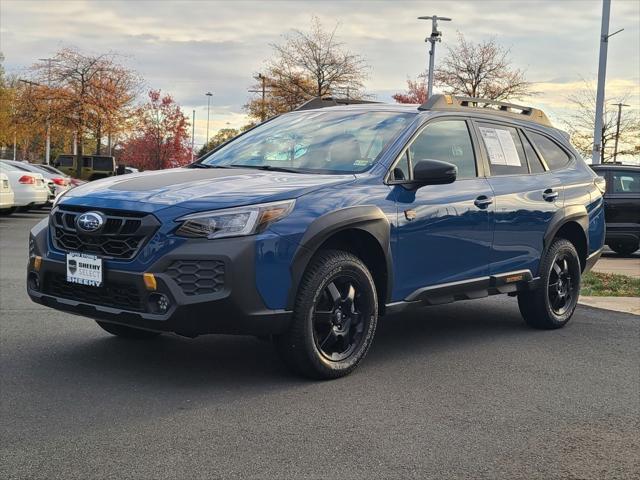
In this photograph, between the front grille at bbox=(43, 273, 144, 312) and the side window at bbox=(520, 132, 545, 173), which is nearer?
the front grille at bbox=(43, 273, 144, 312)

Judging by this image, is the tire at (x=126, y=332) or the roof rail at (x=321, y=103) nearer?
the tire at (x=126, y=332)

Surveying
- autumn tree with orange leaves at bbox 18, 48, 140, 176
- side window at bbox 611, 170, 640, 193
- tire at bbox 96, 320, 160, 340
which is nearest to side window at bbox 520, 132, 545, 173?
tire at bbox 96, 320, 160, 340

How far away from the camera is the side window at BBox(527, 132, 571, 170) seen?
270 inches

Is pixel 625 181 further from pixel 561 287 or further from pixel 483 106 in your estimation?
pixel 483 106

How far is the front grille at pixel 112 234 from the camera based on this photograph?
435 cm

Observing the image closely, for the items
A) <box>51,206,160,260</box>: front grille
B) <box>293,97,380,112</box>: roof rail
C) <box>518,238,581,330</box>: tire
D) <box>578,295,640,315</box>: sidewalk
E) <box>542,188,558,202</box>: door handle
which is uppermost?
<box>293,97,380,112</box>: roof rail

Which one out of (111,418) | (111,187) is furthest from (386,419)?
(111,187)

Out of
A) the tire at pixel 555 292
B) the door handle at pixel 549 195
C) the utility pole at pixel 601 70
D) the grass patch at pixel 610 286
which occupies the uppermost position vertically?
the utility pole at pixel 601 70

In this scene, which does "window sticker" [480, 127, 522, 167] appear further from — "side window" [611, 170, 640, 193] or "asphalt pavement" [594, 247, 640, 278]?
"side window" [611, 170, 640, 193]

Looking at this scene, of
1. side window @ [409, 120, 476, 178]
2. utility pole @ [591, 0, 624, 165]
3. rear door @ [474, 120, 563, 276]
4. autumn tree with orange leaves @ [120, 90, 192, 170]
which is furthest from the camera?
autumn tree with orange leaves @ [120, 90, 192, 170]

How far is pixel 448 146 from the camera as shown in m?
5.84

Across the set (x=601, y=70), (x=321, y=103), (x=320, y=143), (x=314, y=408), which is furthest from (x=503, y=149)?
(x=601, y=70)

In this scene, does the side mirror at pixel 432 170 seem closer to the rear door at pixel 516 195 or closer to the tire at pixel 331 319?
the tire at pixel 331 319

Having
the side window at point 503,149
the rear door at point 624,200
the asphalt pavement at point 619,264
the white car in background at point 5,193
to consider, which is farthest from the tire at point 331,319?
the white car in background at point 5,193
